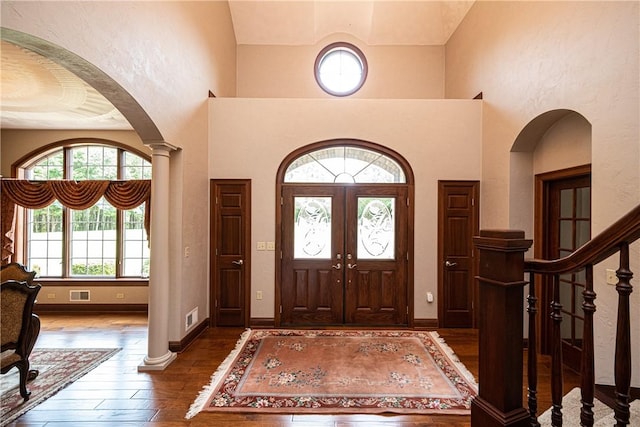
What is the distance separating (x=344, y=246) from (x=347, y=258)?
18cm

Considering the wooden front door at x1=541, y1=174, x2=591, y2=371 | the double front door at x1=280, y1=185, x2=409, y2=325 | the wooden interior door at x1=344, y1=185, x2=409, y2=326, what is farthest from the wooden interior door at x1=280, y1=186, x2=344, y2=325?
the wooden front door at x1=541, y1=174, x2=591, y2=371

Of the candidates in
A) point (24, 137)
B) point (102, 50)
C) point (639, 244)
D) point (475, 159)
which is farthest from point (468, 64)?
point (24, 137)

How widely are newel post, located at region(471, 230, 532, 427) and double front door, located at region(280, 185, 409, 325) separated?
3233 mm

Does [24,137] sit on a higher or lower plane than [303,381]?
higher

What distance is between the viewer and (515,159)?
3801 millimetres

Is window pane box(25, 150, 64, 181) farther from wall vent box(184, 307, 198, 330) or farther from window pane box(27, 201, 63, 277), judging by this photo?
wall vent box(184, 307, 198, 330)

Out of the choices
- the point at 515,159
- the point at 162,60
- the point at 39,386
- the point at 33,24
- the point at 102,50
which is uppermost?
the point at 162,60

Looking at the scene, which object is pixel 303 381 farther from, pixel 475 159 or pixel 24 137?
pixel 24 137

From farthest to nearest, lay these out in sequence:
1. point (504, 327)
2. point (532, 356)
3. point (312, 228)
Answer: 1. point (312, 228)
2. point (532, 356)
3. point (504, 327)

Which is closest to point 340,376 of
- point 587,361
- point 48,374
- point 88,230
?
point 587,361

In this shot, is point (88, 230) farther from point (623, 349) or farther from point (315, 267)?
point (623, 349)

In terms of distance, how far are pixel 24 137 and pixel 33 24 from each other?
5125mm

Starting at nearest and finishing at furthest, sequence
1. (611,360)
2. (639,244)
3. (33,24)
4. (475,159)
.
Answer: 1. (33,24)
2. (639,244)
3. (611,360)
4. (475,159)

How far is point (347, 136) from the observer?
4.49 meters
